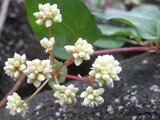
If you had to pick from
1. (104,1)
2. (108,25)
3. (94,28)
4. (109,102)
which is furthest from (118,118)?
(104,1)

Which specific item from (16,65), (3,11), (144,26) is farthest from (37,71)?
(3,11)

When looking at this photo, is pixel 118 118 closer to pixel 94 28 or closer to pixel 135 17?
pixel 94 28

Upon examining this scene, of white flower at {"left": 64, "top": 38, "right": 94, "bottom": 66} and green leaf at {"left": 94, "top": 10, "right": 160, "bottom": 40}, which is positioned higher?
→ white flower at {"left": 64, "top": 38, "right": 94, "bottom": 66}

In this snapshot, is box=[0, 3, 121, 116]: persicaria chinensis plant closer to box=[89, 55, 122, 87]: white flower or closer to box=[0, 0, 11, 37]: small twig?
box=[89, 55, 122, 87]: white flower

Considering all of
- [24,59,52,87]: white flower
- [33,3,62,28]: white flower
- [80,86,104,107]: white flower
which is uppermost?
[33,3,62,28]: white flower

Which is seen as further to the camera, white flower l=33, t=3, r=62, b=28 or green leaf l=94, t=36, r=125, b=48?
green leaf l=94, t=36, r=125, b=48

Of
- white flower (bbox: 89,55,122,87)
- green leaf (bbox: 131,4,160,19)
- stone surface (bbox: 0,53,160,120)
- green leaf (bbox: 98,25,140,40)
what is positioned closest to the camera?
white flower (bbox: 89,55,122,87)

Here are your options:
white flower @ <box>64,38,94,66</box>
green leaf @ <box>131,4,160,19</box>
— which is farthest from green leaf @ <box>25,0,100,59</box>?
green leaf @ <box>131,4,160,19</box>

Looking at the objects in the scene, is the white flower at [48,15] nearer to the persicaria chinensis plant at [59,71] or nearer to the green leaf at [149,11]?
the persicaria chinensis plant at [59,71]

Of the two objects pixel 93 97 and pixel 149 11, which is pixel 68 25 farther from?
pixel 149 11
